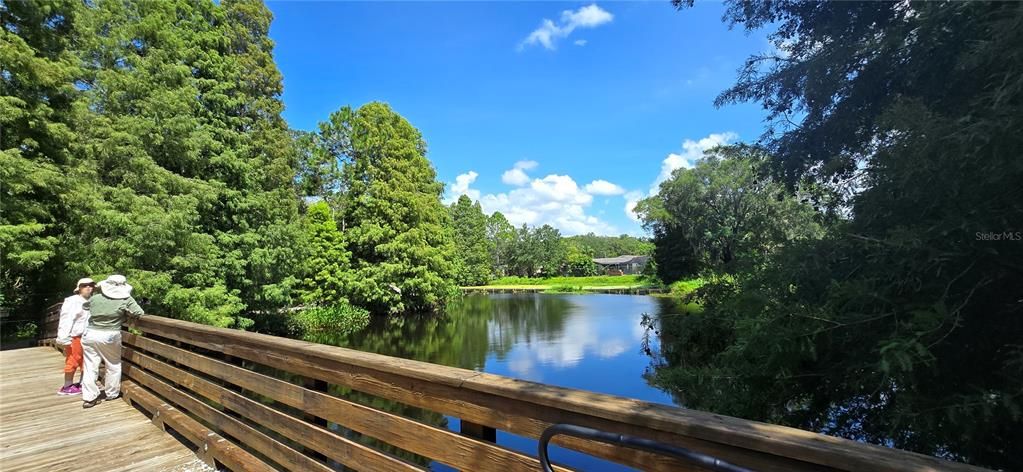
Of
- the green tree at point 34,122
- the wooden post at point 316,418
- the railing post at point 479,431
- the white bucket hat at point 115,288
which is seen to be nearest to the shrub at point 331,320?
the green tree at point 34,122

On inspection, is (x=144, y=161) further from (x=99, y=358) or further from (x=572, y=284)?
(x=572, y=284)

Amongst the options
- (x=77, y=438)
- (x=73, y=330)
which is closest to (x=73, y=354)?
(x=73, y=330)

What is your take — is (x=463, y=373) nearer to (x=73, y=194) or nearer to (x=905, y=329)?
(x=905, y=329)

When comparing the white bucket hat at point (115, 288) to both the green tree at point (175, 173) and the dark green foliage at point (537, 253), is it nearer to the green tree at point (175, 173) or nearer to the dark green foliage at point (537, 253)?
the green tree at point (175, 173)

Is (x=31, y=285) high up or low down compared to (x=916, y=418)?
up

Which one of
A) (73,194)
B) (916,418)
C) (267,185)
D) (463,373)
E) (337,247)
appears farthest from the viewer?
(337,247)

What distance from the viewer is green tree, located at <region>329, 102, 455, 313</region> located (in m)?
22.5

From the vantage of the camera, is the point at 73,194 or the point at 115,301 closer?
the point at 115,301

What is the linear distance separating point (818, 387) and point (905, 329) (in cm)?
124

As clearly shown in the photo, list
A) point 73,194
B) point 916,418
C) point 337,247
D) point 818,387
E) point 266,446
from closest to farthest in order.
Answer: point 266,446, point 916,418, point 818,387, point 73,194, point 337,247

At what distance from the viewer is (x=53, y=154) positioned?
11.0 m

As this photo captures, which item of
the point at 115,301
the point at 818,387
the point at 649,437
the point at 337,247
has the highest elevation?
the point at 337,247

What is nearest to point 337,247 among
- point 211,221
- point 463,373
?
point 211,221

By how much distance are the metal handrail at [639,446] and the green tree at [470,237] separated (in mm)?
44343
